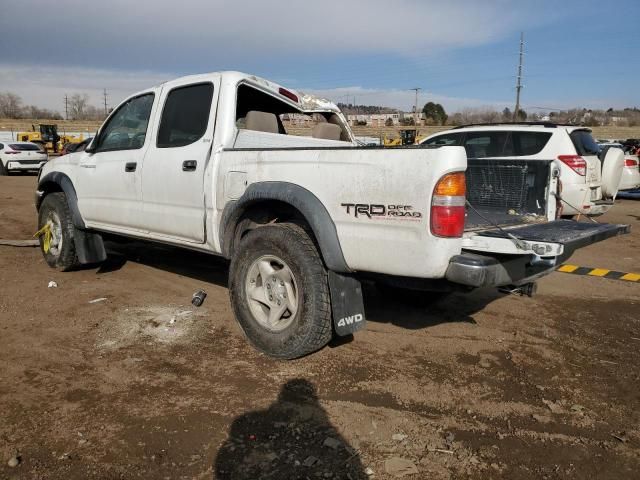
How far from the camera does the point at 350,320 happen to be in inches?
134

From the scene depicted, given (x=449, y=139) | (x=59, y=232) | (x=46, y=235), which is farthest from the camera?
(x=449, y=139)

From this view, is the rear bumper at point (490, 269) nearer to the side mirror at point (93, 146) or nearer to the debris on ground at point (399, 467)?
the debris on ground at point (399, 467)

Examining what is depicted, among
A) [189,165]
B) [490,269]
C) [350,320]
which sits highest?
[189,165]

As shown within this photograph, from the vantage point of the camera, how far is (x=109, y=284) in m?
5.68

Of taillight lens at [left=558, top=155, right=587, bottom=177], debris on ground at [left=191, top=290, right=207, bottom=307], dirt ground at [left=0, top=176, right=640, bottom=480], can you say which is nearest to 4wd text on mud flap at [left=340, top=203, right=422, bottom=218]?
dirt ground at [left=0, top=176, right=640, bottom=480]

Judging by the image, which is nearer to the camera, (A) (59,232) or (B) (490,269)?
(B) (490,269)

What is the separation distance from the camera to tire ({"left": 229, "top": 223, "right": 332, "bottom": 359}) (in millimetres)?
3416

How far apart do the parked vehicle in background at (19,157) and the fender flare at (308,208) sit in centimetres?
2232

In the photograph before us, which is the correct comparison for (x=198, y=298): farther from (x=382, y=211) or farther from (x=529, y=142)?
(x=529, y=142)

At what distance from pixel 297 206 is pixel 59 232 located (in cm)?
391

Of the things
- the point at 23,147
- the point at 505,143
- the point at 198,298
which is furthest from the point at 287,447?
the point at 23,147

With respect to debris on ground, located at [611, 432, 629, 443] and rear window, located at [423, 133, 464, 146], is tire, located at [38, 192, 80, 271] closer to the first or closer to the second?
debris on ground, located at [611, 432, 629, 443]

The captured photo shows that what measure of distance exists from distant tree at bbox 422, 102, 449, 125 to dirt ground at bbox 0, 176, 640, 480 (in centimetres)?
6442

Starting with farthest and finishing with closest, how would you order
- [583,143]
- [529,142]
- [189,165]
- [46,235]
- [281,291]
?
[529,142]
[583,143]
[46,235]
[189,165]
[281,291]
